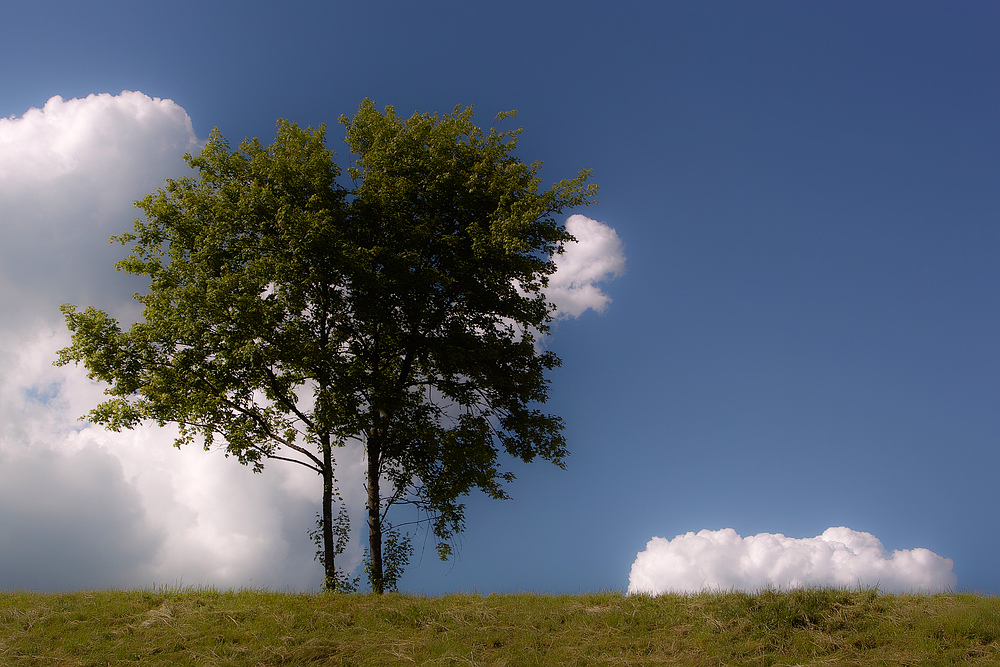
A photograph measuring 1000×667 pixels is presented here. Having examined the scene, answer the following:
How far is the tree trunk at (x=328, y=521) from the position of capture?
638 inches

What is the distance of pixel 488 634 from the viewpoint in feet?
37.0

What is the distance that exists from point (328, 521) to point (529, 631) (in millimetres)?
7675

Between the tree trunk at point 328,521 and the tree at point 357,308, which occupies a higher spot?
the tree at point 357,308

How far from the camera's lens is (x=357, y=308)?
16.3 meters

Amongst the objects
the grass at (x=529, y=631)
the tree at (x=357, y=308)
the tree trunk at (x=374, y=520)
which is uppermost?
the tree at (x=357, y=308)

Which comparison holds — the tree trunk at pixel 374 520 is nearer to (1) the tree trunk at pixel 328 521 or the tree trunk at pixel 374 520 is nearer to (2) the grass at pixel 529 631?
(1) the tree trunk at pixel 328 521

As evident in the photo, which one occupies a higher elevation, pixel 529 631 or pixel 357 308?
pixel 357 308

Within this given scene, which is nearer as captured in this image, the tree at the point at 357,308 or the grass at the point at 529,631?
the grass at the point at 529,631

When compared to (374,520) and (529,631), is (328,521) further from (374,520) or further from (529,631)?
(529,631)

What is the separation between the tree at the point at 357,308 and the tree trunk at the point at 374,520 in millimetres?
39

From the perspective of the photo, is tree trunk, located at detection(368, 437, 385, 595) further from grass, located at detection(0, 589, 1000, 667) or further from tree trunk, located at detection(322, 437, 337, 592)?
grass, located at detection(0, 589, 1000, 667)

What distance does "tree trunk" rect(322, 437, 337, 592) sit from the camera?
638 inches

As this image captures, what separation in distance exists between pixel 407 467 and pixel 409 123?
10.2 m

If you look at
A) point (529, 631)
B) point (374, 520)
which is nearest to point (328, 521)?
point (374, 520)
